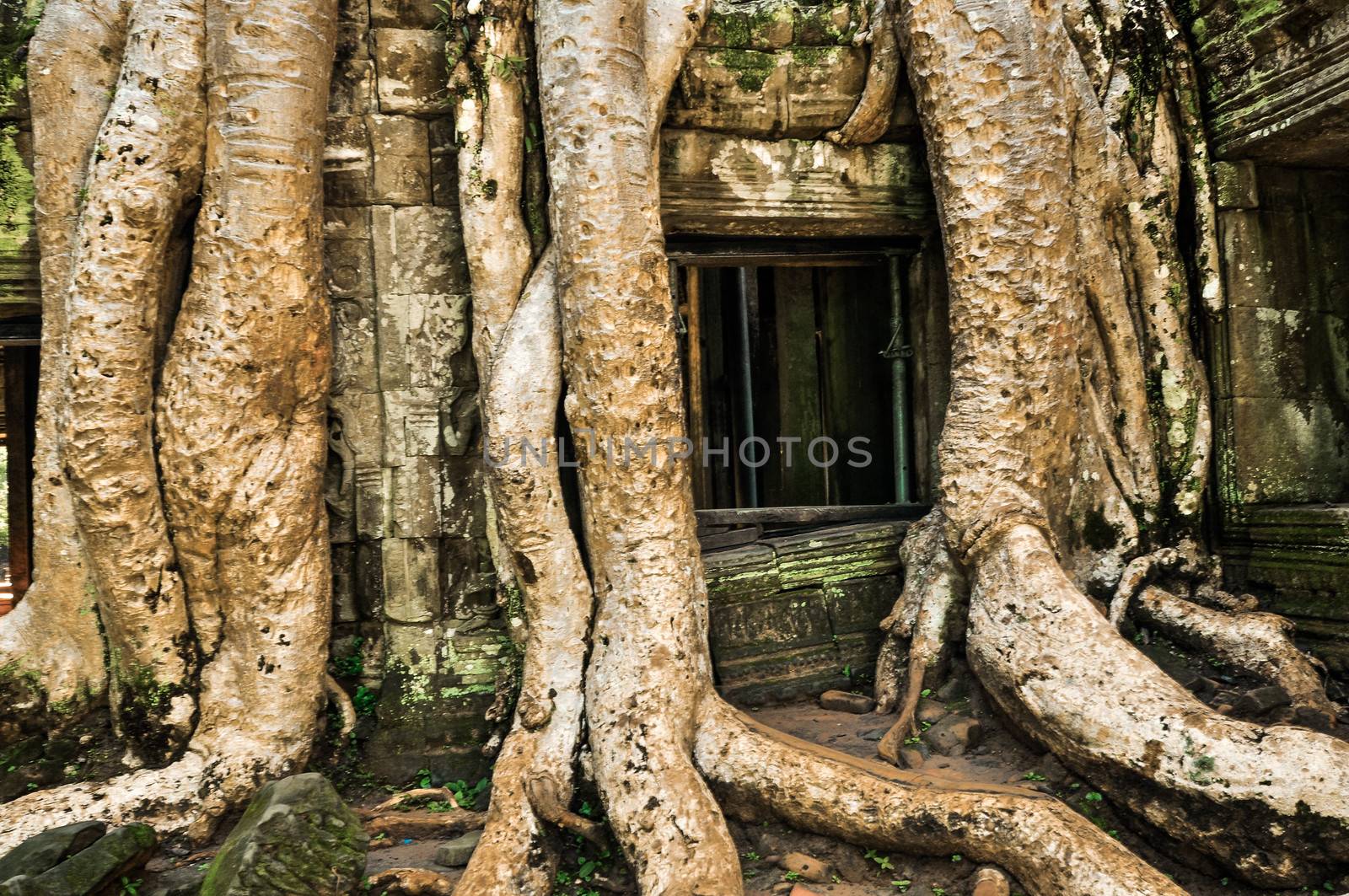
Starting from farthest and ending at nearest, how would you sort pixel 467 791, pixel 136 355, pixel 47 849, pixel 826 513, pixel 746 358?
pixel 746 358 → pixel 826 513 → pixel 467 791 → pixel 136 355 → pixel 47 849

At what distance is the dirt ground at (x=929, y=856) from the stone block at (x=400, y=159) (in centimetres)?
228

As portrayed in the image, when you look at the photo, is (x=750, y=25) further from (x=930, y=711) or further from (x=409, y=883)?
(x=409, y=883)

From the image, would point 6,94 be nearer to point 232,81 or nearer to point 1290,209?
point 232,81

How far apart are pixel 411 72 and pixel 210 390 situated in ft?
4.80

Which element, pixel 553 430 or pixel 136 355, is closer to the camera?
pixel 136 355

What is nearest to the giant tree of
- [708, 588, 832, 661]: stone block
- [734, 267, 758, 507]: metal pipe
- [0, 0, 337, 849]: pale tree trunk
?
[0, 0, 337, 849]: pale tree trunk

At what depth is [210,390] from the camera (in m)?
2.81

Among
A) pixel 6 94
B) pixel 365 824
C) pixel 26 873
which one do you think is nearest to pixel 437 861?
pixel 365 824

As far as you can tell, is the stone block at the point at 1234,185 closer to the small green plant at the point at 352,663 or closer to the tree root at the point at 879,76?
the tree root at the point at 879,76

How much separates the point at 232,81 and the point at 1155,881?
3611 millimetres

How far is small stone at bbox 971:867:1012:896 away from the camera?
2.27 metres

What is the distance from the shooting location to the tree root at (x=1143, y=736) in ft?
7.05

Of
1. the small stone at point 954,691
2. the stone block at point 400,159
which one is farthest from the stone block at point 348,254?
the small stone at point 954,691

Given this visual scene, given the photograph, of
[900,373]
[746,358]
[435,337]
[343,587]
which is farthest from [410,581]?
[746,358]
